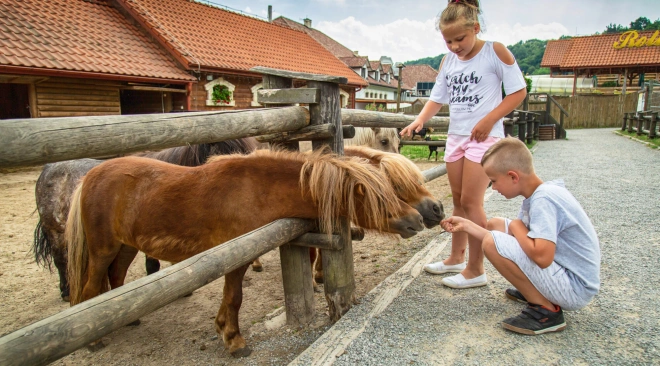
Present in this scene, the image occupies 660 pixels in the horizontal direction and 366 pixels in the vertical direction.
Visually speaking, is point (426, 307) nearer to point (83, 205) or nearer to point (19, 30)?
point (83, 205)

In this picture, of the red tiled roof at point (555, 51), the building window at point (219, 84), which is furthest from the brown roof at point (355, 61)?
the building window at point (219, 84)

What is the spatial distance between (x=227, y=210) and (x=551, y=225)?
5.64ft

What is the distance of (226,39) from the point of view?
1833 cm

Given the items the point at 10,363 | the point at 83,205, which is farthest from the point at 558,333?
the point at 83,205

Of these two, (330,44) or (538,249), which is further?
(330,44)

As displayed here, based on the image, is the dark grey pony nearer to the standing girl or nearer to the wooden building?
the standing girl

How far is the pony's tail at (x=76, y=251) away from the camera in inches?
110

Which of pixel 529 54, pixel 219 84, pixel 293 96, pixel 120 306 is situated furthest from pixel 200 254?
pixel 529 54

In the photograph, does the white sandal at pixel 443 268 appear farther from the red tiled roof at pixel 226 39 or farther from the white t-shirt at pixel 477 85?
the red tiled roof at pixel 226 39

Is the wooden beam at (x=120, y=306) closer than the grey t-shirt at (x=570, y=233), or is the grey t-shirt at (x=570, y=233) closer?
the wooden beam at (x=120, y=306)

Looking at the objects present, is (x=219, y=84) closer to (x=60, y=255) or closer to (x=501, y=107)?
(x=60, y=255)

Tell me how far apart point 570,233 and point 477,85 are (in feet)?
3.71

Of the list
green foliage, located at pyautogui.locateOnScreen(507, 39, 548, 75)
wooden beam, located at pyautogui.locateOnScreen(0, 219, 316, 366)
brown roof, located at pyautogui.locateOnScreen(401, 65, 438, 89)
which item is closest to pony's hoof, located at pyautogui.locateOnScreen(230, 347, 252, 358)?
wooden beam, located at pyautogui.locateOnScreen(0, 219, 316, 366)

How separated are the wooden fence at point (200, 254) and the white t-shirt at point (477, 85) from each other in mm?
825
